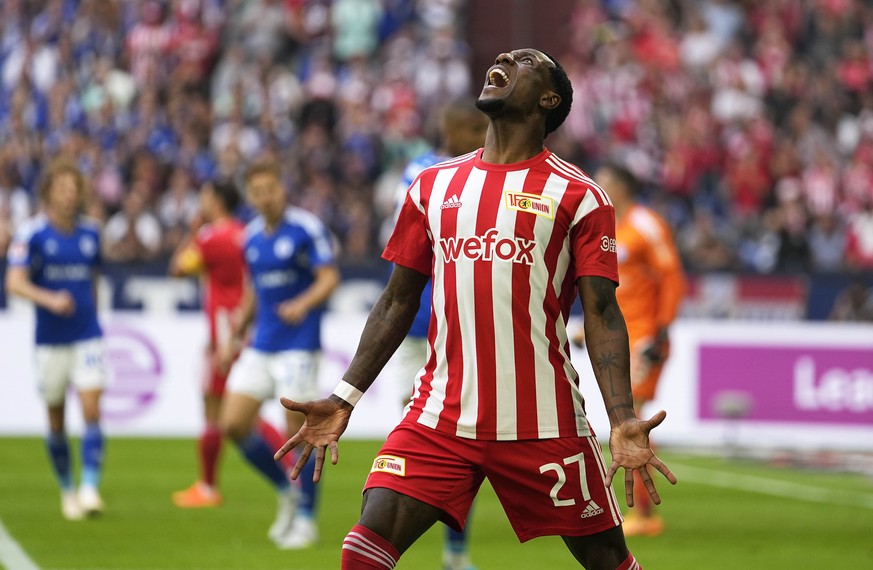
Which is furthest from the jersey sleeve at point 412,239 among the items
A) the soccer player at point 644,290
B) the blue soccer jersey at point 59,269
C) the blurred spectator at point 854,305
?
the blurred spectator at point 854,305

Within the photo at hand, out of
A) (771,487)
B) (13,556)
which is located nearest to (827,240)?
(771,487)

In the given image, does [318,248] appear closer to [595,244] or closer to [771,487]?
[595,244]

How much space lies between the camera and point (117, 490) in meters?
12.5

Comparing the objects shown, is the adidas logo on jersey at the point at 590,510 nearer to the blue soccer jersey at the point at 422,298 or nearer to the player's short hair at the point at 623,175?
the blue soccer jersey at the point at 422,298

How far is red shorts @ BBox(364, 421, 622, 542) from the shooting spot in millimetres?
5148

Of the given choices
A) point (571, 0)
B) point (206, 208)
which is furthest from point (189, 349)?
point (571, 0)

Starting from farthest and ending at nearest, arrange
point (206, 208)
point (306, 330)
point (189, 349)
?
point (189, 349), point (206, 208), point (306, 330)

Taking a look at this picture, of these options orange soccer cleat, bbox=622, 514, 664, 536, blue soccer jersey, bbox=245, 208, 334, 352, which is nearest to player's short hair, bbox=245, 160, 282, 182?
blue soccer jersey, bbox=245, 208, 334, 352

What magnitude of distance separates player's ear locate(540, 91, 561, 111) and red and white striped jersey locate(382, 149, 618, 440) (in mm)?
180

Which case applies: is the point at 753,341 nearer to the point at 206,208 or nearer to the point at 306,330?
the point at 206,208

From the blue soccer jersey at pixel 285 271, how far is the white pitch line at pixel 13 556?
197 centimetres

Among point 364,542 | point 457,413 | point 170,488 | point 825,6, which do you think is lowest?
point 170,488

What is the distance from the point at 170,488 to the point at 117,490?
1.45 feet

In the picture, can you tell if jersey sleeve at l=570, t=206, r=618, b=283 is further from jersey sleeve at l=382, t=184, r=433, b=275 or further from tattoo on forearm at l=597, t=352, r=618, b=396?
jersey sleeve at l=382, t=184, r=433, b=275
